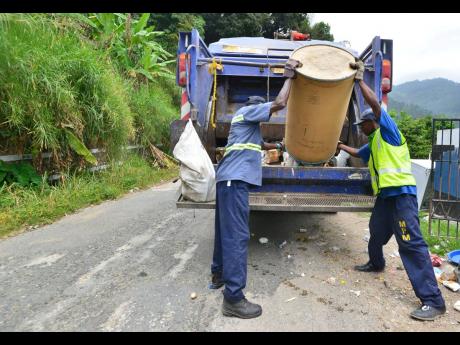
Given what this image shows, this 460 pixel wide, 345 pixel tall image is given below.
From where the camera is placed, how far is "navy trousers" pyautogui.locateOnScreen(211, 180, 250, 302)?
263 centimetres

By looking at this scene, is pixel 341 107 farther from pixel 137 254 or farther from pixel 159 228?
pixel 159 228

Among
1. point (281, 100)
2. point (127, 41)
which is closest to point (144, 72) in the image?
point (127, 41)

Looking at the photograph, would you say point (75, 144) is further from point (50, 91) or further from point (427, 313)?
point (427, 313)

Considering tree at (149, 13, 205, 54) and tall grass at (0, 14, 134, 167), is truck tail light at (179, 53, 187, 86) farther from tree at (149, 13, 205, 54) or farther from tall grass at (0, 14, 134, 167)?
tree at (149, 13, 205, 54)

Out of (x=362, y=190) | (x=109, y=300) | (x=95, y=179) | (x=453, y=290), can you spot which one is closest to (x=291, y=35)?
(x=362, y=190)

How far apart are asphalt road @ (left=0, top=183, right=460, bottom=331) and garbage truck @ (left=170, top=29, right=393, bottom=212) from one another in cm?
59

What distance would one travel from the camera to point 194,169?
3.22m

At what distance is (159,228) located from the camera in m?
4.73

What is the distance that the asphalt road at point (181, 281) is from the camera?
2502mm

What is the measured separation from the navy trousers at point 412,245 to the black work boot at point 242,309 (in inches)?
43.8

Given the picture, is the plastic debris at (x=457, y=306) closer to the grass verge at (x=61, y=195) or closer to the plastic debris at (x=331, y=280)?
the plastic debris at (x=331, y=280)

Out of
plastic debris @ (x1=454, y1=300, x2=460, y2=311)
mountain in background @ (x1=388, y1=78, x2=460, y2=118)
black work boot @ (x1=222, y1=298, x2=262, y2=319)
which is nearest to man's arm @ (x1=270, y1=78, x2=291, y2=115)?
black work boot @ (x1=222, y1=298, x2=262, y2=319)

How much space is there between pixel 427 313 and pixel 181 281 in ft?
5.76
